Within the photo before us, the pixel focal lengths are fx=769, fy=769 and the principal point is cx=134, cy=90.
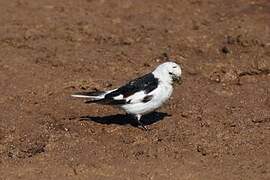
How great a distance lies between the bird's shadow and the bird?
31 centimetres

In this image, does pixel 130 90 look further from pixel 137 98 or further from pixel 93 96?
pixel 93 96

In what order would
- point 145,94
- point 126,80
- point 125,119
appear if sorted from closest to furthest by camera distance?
point 145,94, point 125,119, point 126,80

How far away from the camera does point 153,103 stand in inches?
311

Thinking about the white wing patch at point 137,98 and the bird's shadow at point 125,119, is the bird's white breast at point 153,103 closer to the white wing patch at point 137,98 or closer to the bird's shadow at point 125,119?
the white wing patch at point 137,98

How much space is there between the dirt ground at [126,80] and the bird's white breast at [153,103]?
0.26m

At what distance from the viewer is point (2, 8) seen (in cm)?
1178

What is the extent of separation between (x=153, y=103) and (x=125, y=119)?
2.21 feet

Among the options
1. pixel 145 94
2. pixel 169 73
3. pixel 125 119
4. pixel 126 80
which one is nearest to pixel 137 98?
pixel 145 94

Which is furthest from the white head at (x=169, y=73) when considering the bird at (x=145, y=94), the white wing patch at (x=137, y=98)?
the white wing patch at (x=137, y=98)

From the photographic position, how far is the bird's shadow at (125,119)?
8320 mm

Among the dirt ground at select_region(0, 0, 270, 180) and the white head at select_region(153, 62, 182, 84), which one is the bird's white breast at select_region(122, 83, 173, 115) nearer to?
the white head at select_region(153, 62, 182, 84)

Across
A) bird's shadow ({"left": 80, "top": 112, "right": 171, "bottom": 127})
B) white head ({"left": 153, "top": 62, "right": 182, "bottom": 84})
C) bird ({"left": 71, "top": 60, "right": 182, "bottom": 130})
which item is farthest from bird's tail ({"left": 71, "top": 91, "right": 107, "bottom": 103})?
white head ({"left": 153, "top": 62, "right": 182, "bottom": 84})

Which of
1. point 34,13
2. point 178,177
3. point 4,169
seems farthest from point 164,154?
point 34,13

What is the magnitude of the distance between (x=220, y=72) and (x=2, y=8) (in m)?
3.90
